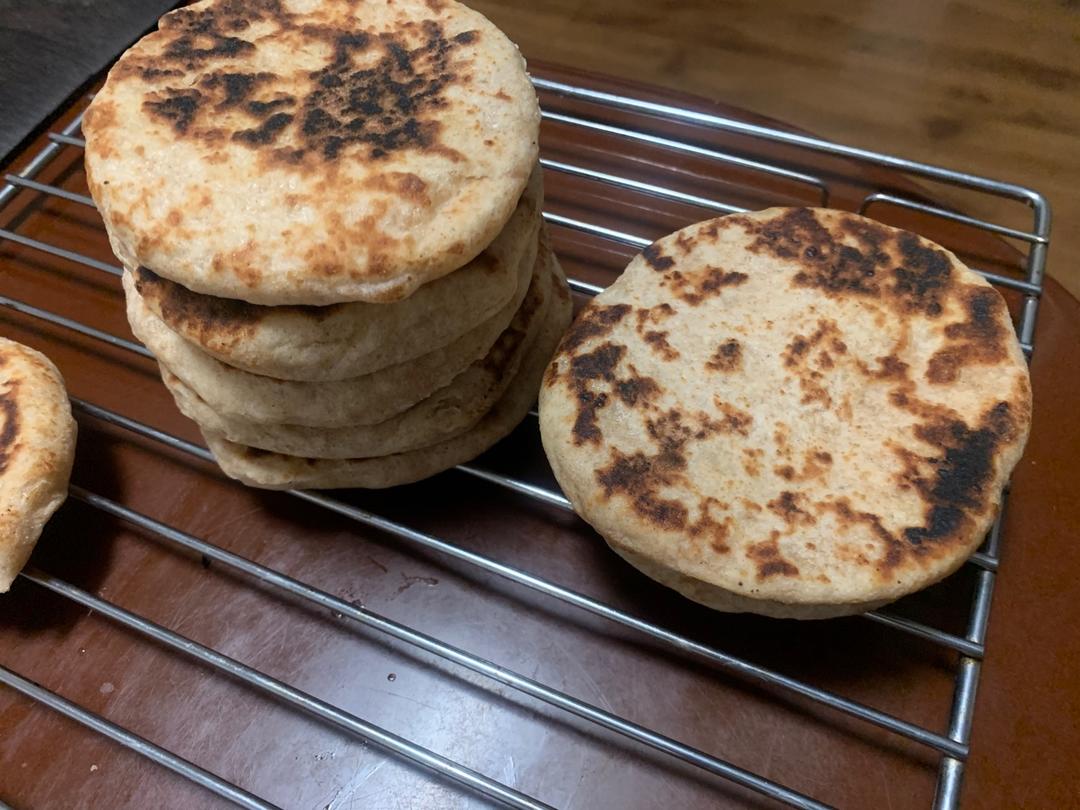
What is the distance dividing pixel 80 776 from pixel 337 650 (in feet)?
1.15

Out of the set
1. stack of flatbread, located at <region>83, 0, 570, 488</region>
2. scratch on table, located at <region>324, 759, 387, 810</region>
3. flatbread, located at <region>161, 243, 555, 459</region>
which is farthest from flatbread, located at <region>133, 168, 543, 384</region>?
scratch on table, located at <region>324, 759, 387, 810</region>

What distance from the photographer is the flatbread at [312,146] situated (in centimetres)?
98

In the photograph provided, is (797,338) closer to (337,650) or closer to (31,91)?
(337,650)

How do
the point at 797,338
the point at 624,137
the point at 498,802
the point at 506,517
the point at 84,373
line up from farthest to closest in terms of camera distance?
the point at 624,137 < the point at 84,373 < the point at 506,517 < the point at 797,338 < the point at 498,802

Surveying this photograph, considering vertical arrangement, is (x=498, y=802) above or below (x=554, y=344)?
below

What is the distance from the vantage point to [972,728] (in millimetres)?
1146

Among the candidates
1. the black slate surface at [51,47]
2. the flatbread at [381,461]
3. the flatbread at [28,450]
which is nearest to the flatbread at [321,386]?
the flatbread at [381,461]

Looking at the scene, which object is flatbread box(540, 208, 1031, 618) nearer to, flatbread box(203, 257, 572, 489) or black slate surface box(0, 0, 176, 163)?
flatbread box(203, 257, 572, 489)

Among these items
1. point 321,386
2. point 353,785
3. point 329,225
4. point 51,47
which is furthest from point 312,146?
point 51,47

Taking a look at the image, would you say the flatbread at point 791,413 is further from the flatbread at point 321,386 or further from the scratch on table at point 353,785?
the scratch on table at point 353,785

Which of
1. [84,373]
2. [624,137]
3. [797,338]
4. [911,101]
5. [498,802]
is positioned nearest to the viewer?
[498,802]

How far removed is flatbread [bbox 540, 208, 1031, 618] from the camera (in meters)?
1.08

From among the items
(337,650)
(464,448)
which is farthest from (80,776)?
(464,448)

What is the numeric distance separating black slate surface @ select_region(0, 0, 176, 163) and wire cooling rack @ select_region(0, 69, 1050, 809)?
0.69ft
